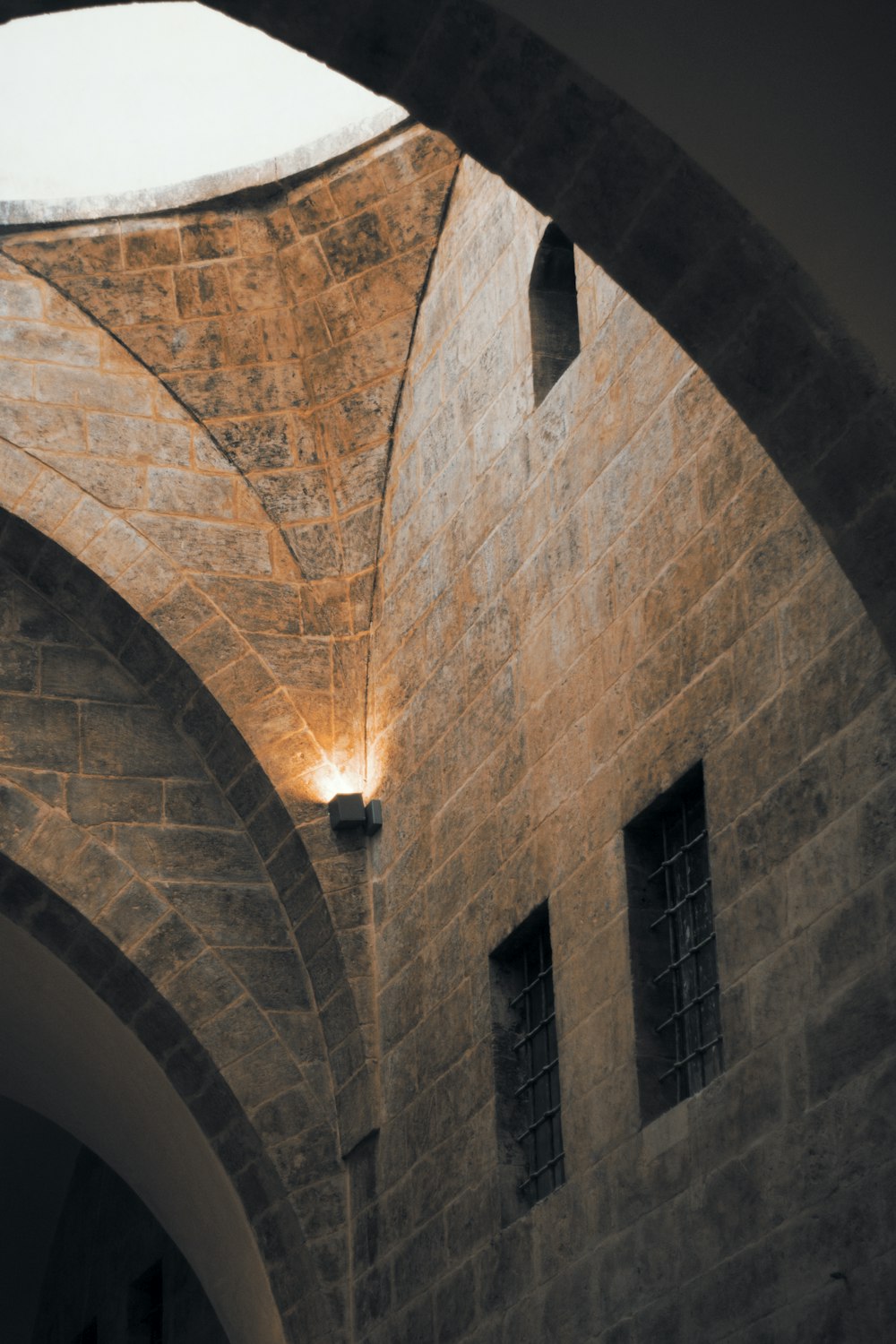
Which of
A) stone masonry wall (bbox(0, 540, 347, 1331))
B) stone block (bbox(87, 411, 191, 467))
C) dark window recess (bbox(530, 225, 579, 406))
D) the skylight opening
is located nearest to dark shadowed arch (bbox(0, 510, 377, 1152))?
stone masonry wall (bbox(0, 540, 347, 1331))

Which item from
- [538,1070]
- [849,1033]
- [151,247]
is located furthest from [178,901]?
[849,1033]

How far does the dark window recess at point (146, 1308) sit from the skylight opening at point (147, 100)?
231 inches

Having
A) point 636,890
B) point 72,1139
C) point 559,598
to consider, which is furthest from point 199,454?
point 72,1139

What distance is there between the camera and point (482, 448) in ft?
25.2

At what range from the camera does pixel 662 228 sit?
14.0 ft

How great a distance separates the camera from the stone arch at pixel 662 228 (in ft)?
13.4

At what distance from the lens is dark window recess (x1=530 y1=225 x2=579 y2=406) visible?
24.1 ft

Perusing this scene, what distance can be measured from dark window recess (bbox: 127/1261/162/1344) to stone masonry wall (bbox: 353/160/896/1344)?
389 centimetres

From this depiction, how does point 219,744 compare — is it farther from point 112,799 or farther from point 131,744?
point 112,799

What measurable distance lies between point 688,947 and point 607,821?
1.75 ft

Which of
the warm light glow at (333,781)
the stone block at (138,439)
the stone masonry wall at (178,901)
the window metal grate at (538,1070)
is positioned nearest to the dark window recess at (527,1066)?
the window metal grate at (538,1070)

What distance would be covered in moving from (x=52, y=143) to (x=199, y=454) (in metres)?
1.60

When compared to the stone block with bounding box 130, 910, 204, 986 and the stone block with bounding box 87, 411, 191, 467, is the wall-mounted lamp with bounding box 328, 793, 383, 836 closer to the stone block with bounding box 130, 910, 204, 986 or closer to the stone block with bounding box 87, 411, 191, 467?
the stone block with bounding box 130, 910, 204, 986

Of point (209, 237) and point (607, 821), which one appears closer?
point (607, 821)
